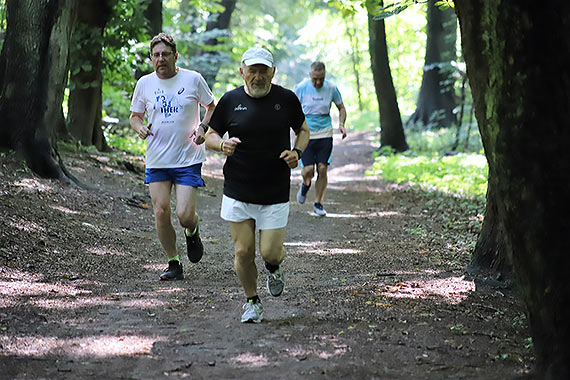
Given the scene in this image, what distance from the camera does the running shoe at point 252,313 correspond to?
575 cm

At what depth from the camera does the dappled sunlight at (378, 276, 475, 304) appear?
6.62 m

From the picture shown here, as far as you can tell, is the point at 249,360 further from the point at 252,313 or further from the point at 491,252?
the point at 491,252

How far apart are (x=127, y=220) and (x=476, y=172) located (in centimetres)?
854

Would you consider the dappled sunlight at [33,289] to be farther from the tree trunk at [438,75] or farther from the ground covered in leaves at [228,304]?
the tree trunk at [438,75]

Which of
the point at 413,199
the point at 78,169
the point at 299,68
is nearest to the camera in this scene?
the point at 78,169

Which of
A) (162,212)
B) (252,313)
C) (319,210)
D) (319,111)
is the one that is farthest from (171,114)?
(319,210)

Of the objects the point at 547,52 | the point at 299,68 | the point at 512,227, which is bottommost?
the point at 512,227

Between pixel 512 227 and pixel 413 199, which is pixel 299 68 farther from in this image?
pixel 512 227

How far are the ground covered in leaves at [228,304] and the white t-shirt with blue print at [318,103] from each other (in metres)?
1.60

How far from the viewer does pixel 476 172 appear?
16.7 metres

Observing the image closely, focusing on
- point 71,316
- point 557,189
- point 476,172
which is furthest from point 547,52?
point 476,172

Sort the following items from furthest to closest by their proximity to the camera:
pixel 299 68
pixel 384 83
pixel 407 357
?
pixel 299 68 < pixel 384 83 < pixel 407 357

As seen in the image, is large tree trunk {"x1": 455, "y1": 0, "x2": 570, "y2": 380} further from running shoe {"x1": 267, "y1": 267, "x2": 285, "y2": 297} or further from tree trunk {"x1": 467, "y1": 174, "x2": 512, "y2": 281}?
tree trunk {"x1": 467, "y1": 174, "x2": 512, "y2": 281}

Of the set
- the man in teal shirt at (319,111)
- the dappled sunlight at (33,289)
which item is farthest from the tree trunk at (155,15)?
the dappled sunlight at (33,289)
